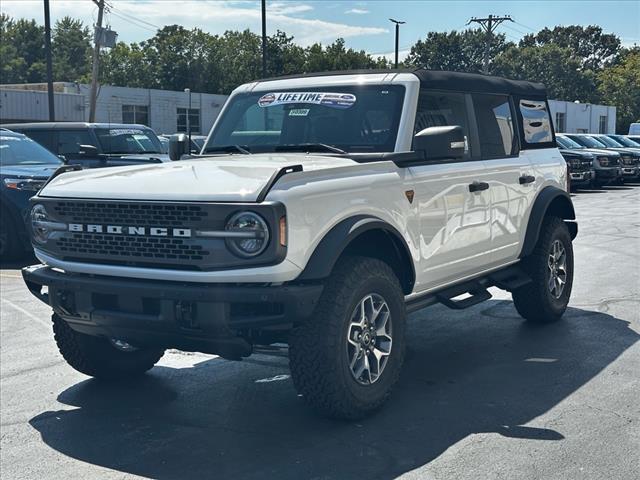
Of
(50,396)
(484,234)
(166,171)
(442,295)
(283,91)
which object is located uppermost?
(283,91)

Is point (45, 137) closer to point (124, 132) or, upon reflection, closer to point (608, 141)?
point (124, 132)

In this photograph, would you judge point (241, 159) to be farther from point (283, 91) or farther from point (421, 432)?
point (421, 432)

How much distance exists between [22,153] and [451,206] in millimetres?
7953

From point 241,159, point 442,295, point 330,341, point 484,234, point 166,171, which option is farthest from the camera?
point 484,234

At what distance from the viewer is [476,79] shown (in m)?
6.37

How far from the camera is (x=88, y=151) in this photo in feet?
42.5

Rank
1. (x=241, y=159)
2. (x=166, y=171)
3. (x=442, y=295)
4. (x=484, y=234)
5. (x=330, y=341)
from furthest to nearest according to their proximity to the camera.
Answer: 1. (x=484, y=234)
2. (x=442, y=295)
3. (x=241, y=159)
4. (x=166, y=171)
5. (x=330, y=341)

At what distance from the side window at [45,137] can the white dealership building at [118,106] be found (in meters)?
28.6

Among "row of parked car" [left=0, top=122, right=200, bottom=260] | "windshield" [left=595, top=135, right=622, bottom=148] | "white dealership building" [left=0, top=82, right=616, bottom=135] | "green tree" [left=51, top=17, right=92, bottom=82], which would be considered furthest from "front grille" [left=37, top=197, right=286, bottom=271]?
"green tree" [left=51, top=17, right=92, bottom=82]

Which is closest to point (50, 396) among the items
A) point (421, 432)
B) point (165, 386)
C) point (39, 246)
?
point (165, 386)

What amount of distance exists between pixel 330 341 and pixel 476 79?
9.62 feet

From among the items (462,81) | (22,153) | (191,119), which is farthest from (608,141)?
(191,119)

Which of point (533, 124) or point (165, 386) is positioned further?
point (533, 124)

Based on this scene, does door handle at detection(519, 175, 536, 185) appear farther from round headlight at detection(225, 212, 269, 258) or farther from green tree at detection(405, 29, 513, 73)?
green tree at detection(405, 29, 513, 73)
